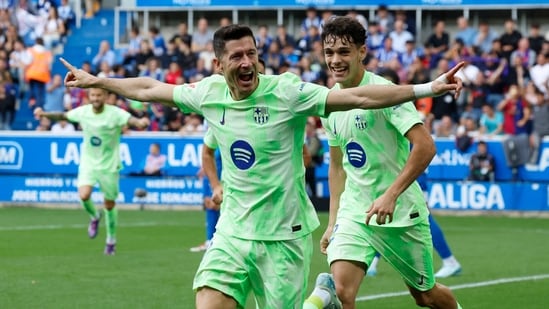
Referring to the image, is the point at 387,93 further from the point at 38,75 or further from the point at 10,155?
the point at 38,75

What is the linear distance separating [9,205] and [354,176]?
19937 millimetres

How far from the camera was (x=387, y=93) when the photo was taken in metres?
6.94

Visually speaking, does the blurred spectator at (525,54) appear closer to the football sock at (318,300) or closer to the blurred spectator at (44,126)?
the blurred spectator at (44,126)

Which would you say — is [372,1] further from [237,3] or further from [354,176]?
[354,176]

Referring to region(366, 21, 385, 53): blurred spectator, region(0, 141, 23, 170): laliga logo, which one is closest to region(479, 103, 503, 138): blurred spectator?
region(366, 21, 385, 53): blurred spectator

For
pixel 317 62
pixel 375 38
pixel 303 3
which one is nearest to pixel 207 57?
pixel 317 62

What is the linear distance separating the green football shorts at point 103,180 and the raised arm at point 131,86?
1010 cm

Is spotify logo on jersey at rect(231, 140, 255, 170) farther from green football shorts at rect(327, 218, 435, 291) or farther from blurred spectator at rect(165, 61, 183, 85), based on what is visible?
blurred spectator at rect(165, 61, 183, 85)

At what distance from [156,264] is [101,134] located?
10.5 ft

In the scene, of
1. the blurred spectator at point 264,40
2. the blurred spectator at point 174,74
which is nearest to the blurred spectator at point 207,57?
the blurred spectator at point 174,74

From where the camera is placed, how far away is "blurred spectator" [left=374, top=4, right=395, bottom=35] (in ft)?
94.9

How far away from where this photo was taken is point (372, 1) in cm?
3067

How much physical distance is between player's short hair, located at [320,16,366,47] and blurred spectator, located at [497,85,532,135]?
16.7 metres

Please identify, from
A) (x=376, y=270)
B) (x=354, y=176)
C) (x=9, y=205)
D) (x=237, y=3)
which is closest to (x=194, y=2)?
(x=237, y=3)
